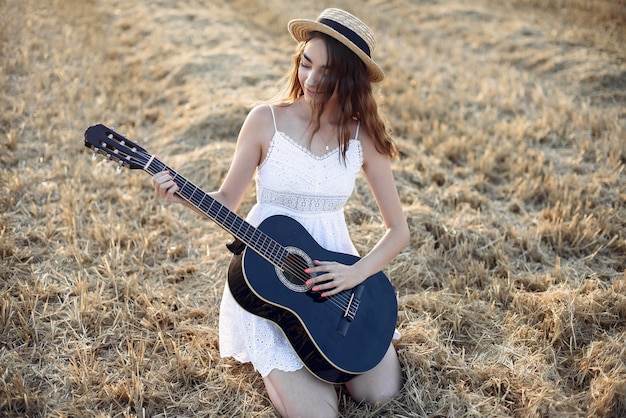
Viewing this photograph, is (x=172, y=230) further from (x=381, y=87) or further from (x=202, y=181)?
(x=381, y=87)

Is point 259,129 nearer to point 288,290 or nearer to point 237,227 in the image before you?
point 237,227

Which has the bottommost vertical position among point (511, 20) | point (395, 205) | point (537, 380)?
point (537, 380)

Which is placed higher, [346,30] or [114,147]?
[346,30]

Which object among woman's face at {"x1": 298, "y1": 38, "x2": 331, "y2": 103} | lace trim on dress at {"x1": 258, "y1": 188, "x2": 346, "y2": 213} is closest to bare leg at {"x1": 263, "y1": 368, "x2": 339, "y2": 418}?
lace trim on dress at {"x1": 258, "y1": 188, "x2": 346, "y2": 213}

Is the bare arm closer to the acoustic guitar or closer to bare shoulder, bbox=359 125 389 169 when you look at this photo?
the acoustic guitar

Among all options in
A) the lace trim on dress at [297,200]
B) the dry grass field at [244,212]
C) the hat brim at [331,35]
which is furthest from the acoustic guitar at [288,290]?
the hat brim at [331,35]

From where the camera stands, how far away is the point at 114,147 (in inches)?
92.2

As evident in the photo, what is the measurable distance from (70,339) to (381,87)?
5.23 m

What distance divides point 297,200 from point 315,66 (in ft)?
2.38

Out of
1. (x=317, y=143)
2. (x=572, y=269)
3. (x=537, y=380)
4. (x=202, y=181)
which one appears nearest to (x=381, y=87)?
(x=202, y=181)

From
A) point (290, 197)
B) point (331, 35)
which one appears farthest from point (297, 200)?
point (331, 35)

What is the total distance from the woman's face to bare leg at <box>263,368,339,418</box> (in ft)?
4.79

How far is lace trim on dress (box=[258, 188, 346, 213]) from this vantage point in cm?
277

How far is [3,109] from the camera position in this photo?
18.0 feet
